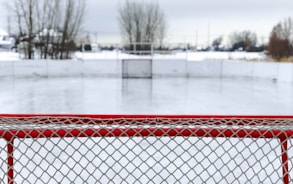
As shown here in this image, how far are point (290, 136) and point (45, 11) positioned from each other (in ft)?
85.1

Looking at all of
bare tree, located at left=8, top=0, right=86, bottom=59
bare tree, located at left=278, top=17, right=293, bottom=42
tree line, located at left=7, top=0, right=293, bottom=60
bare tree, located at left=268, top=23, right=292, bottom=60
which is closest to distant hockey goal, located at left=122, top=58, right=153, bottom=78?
tree line, located at left=7, top=0, right=293, bottom=60

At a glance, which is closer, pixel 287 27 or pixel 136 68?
pixel 136 68

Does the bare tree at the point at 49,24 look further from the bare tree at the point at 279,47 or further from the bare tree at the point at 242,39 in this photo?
the bare tree at the point at 242,39

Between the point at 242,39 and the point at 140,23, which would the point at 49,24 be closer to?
the point at 140,23

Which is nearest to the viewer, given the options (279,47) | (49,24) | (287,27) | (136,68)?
(136,68)

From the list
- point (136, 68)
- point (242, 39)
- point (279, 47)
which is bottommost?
point (136, 68)

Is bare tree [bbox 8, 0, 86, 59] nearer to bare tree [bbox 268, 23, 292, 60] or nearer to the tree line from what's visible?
the tree line

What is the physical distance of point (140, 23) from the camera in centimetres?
3325

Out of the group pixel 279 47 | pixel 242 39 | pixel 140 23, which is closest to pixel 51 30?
pixel 140 23

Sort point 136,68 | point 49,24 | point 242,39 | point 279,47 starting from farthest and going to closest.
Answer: point 242,39 → point 279,47 → point 49,24 → point 136,68

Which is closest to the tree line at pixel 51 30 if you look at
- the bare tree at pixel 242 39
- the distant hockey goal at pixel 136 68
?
the distant hockey goal at pixel 136 68

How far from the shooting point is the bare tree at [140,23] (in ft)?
108

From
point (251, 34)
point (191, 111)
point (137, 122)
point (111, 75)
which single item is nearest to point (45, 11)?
point (111, 75)

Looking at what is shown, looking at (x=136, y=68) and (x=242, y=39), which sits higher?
(x=242, y=39)
